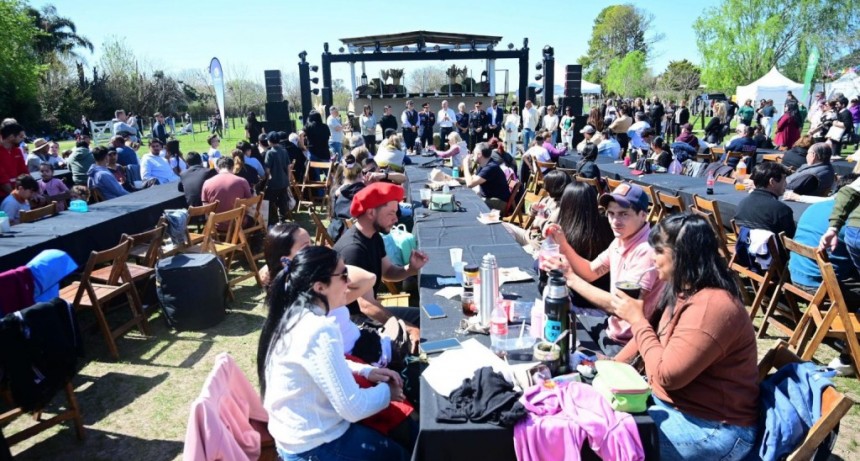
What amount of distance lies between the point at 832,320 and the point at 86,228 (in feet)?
20.4

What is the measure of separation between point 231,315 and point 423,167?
536 centimetres

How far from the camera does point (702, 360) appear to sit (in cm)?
183

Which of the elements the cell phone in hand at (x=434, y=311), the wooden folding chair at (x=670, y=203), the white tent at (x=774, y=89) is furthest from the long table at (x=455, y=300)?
the white tent at (x=774, y=89)

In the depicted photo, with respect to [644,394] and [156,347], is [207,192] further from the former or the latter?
[644,394]

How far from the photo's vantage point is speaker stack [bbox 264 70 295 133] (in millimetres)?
14679

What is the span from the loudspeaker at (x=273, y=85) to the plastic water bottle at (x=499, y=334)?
14.2 meters

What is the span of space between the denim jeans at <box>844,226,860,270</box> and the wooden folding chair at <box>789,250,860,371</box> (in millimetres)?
344

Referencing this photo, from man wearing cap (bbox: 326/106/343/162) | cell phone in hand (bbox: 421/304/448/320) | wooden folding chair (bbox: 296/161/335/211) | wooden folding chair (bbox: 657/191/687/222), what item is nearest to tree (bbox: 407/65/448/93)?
man wearing cap (bbox: 326/106/343/162)

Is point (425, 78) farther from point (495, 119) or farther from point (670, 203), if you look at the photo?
point (670, 203)

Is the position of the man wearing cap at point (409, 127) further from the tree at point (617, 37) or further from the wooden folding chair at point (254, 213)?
the tree at point (617, 37)

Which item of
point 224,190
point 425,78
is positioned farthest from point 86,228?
point 425,78

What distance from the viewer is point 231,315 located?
5074 millimetres

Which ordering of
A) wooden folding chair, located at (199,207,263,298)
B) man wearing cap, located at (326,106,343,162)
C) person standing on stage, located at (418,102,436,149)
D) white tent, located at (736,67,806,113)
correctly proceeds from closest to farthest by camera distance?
wooden folding chair, located at (199,207,263,298) → man wearing cap, located at (326,106,343,162) → person standing on stage, located at (418,102,436,149) → white tent, located at (736,67,806,113)

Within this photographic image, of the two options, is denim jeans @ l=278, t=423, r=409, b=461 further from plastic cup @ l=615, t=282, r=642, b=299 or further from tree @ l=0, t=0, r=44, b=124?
tree @ l=0, t=0, r=44, b=124
